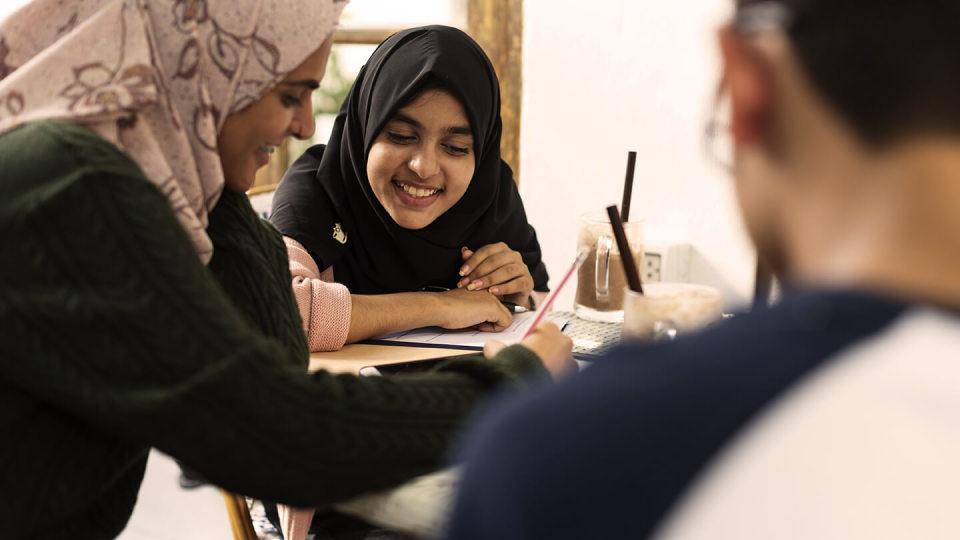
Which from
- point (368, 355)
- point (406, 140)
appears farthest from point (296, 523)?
point (406, 140)

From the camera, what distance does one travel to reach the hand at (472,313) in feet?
6.15

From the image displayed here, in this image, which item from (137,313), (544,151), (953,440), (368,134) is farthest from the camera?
(544,151)

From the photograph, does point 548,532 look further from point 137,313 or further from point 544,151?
point 544,151

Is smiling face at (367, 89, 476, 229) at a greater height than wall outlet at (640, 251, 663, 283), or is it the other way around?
smiling face at (367, 89, 476, 229)

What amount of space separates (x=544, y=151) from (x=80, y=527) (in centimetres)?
214

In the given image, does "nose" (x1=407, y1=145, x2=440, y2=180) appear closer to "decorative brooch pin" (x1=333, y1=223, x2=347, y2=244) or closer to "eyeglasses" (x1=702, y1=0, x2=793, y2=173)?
"decorative brooch pin" (x1=333, y1=223, x2=347, y2=244)

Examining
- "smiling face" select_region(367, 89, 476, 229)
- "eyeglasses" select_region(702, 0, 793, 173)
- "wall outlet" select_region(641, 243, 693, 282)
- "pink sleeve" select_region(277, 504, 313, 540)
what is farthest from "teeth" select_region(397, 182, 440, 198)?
"eyeglasses" select_region(702, 0, 793, 173)

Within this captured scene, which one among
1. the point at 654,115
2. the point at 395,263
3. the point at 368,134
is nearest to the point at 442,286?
the point at 395,263

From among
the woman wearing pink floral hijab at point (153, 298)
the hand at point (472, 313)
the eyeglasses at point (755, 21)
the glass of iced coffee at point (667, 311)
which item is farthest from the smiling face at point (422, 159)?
the eyeglasses at point (755, 21)

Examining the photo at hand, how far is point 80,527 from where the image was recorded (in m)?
1.10

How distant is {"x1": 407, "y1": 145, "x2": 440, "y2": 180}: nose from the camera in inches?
77.7

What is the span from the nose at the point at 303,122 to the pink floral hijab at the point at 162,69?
0.07m

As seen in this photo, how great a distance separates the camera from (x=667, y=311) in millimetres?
1498

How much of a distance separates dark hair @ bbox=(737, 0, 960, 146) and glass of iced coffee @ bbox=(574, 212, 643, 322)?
144cm
